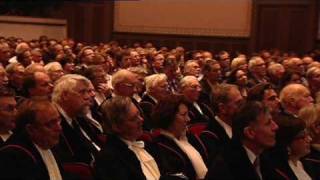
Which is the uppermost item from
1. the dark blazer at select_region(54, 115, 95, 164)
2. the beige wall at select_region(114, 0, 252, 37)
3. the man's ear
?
the beige wall at select_region(114, 0, 252, 37)

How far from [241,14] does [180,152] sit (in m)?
12.8

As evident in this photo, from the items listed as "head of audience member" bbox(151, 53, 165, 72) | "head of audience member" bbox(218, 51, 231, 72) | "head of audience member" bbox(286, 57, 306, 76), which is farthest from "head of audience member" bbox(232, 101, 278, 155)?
"head of audience member" bbox(218, 51, 231, 72)

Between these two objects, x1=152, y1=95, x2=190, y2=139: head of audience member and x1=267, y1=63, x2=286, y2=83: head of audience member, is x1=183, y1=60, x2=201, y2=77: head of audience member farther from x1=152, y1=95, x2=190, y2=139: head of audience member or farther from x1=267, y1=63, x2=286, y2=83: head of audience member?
x1=152, y1=95, x2=190, y2=139: head of audience member

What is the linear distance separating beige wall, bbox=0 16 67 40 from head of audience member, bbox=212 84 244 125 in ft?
39.0

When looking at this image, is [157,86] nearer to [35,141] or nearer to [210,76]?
[210,76]

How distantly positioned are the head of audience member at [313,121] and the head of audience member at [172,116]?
89 cm

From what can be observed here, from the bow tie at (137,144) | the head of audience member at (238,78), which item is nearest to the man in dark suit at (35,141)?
the bow tie at (137,144)

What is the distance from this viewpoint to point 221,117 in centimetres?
484

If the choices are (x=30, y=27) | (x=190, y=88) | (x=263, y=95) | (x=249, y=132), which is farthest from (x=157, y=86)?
(x=30, y=27)

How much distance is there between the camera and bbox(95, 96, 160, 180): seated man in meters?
3.47

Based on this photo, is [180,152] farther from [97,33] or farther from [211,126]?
[97,33]

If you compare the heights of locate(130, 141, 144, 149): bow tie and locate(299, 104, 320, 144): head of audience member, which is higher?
locate(299, 104, 320, 144): head of audience member

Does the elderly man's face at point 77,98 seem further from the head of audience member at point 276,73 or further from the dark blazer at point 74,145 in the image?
the head of audience member at point 276,73

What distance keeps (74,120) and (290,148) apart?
5.96 ft
